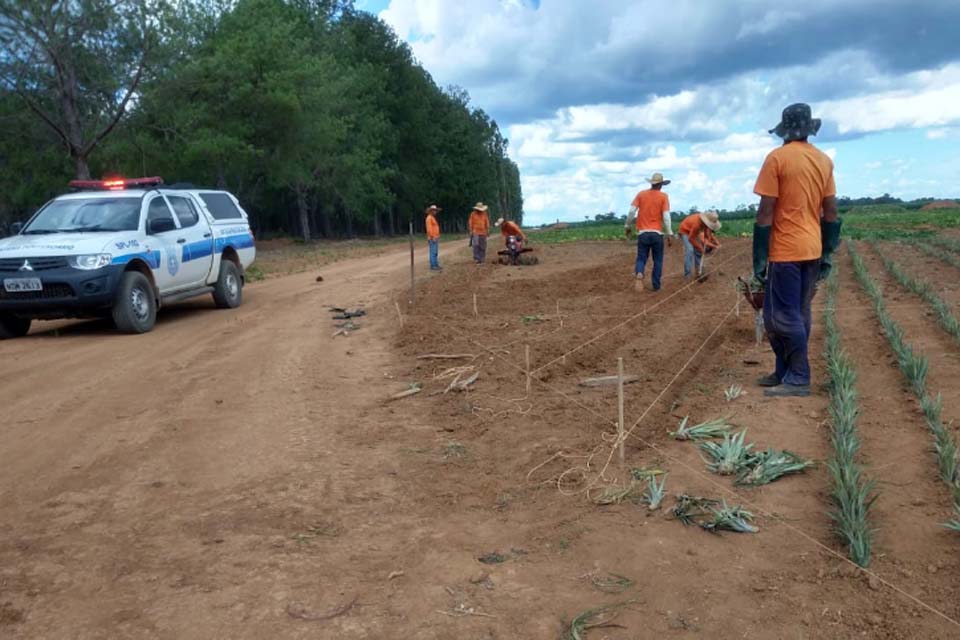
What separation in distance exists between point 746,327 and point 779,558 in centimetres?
615

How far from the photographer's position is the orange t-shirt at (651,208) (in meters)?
12.8

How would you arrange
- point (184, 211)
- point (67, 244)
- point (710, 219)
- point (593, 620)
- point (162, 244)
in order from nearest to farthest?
1. point (593, 620)
2. point (67, 244)
3. point (162, 244)
4. point (184, 211)
5. point (710, 219)

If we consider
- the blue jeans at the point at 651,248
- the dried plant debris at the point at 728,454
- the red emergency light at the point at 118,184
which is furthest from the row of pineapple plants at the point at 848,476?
the red emergency light at the point at 118,184

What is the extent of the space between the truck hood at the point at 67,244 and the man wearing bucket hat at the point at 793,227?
25.4ft

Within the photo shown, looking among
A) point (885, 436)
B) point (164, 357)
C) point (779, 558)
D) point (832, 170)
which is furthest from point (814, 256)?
Result: point (164, 357)

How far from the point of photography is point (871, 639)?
114 inches

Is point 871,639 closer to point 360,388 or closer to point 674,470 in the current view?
point 674,470

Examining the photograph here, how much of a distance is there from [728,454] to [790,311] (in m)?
1.94

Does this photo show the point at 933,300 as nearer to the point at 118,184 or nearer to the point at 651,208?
the point at 651,208

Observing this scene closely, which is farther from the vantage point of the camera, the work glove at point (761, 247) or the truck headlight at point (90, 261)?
the truck headlight at point (90, 261)

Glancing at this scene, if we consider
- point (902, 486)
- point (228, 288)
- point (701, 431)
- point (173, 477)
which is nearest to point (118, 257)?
point (228, 288)

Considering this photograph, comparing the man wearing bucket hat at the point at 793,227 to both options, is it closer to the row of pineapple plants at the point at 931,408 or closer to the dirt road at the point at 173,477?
the row of pineapple plants at the point at 931,408

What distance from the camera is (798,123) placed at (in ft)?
19.7

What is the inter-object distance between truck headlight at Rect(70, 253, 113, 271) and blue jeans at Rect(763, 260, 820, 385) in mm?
7701
